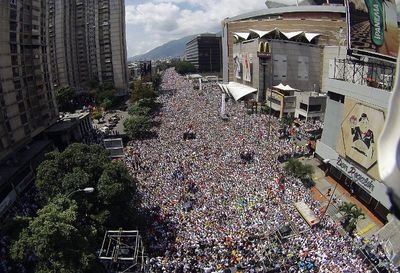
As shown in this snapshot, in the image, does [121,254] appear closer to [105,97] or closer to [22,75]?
[22,75]

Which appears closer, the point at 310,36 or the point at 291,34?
the point at 310,36

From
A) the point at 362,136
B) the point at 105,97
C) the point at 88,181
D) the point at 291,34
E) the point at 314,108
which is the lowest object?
the point at 88,181

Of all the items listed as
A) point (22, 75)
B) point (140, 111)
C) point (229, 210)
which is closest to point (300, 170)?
point (229, 210)

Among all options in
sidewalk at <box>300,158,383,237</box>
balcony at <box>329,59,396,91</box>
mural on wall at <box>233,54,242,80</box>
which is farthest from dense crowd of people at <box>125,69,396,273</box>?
mural on wall at <box>233,54,242,80</box>

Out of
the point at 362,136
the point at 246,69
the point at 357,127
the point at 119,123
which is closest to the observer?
the point at 362,136

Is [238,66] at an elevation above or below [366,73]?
above

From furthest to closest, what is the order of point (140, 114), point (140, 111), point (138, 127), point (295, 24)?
point (295, 24) < point (140, 111) < point (140, 114) < point (138, 127)

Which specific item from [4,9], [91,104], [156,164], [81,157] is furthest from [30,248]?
[91,104]
